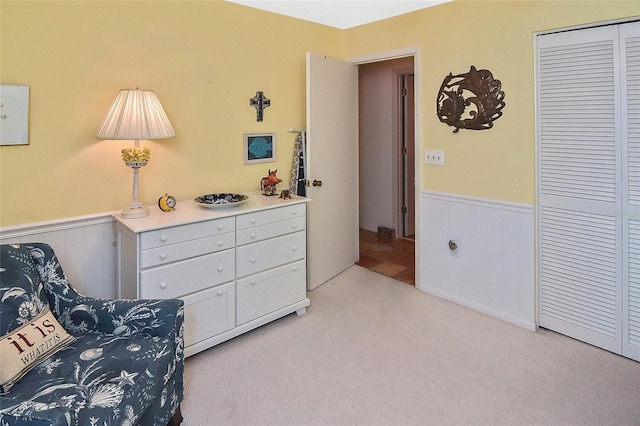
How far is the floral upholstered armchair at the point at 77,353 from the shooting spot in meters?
1.40

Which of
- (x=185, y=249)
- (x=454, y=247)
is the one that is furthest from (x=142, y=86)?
(x=454, y=247)

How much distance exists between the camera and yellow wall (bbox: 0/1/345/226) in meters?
2.27

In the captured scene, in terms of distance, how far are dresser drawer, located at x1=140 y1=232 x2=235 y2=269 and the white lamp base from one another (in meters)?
0.28

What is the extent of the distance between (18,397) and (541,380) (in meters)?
2.40

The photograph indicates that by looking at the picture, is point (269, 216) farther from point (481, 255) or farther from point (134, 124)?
point (481, 255)

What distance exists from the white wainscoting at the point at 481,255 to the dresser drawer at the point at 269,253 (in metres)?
1.13

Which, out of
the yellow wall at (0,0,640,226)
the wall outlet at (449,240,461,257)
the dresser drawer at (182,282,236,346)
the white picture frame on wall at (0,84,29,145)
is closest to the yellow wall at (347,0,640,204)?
the yellow wall at (0,0,640,226)

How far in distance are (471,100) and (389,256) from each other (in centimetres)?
197

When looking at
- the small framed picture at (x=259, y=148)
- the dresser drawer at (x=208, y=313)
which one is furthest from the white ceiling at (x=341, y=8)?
the dresser drawer at (x=208, y=313)

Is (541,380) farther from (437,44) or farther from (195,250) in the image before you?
(437,44)

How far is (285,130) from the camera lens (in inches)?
141

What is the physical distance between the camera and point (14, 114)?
2191 millimetres

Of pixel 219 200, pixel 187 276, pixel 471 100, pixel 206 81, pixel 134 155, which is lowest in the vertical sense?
pixel 187 276

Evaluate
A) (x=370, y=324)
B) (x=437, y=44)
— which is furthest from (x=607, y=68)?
(x=370, y=324)
